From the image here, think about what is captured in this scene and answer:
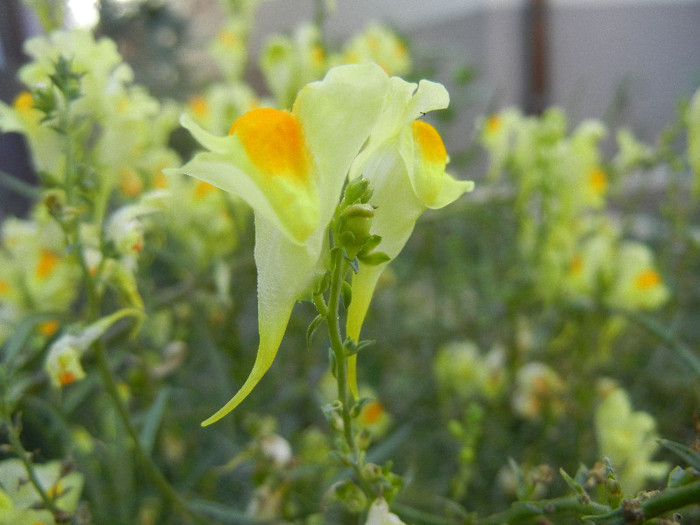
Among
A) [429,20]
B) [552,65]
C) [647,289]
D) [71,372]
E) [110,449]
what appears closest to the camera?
[71,372]

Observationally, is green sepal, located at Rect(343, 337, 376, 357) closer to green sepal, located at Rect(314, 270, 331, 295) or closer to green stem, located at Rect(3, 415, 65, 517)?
green sepal, located at Rect(314, 270, 331, 295)

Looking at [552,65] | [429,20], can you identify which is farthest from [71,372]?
[552,65]

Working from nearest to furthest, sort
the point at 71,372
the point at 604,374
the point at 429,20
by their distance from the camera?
the point at 71,372, the point at 604,374, the point at 429,20

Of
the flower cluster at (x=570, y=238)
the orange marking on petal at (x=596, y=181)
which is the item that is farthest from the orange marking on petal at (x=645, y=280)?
the orange marking on petal at (x=596, y=181)

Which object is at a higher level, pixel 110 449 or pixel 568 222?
pixel 568 222

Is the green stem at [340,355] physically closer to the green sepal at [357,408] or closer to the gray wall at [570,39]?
the green sepal at [357,408]

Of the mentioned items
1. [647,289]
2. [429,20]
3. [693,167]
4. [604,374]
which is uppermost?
[429,20]

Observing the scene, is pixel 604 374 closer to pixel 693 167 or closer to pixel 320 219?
pixel 693 167
